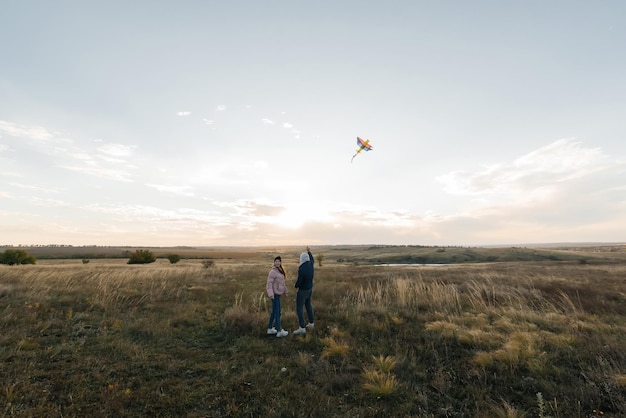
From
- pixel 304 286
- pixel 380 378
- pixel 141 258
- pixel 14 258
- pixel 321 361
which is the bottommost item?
pixel 321 361

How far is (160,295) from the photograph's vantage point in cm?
1488

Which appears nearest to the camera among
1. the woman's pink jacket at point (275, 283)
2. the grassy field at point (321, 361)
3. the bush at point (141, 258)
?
the grassy field at point (321, 361)

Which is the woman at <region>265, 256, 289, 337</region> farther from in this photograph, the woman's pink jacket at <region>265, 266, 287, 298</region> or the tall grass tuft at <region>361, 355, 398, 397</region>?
the tall grass tuft at <region>361, 355, 398, 397</region>

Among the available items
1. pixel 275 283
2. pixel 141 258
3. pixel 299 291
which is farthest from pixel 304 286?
pixel 141 258

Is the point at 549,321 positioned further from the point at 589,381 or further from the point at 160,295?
the point at 160,295

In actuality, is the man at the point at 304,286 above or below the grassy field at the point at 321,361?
above

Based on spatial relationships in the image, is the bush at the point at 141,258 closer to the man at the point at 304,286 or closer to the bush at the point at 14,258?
the bush at the point at 14,258

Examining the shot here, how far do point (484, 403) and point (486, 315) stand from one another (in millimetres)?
6188

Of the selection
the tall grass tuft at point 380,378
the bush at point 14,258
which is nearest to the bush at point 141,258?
the bush at point 14,258

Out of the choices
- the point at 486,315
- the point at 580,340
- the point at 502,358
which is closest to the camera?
the point at 502,358

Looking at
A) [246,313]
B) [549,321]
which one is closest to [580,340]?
[549,321]

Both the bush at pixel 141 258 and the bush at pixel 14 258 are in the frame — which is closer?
the bush at pixel 14 258

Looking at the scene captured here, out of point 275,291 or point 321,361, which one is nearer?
point 321,361

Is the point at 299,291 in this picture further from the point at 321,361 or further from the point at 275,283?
the point at 321,361
